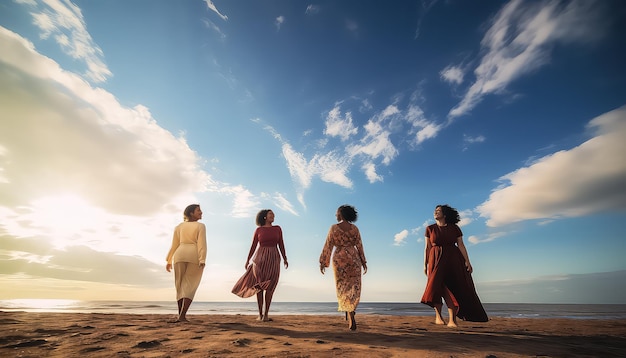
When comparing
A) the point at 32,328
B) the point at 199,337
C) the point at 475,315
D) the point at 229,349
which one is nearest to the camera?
the point at 229,349

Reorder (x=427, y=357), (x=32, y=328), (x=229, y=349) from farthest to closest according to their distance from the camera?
1. (x=32, y=328)
2. (x=229, y=349)
3. (x=427, y=357)

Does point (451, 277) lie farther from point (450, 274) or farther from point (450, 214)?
point (450, 214)

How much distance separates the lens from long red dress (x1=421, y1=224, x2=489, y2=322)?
6.25 metres

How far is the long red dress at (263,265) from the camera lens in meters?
7.23

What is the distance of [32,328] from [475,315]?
835cm

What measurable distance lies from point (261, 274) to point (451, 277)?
4583mm

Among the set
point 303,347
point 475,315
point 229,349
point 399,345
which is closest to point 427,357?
point 399,345

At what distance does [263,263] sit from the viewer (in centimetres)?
734

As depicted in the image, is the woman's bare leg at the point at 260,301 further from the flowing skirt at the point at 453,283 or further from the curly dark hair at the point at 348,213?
the flowing skirt at the point at 453,283

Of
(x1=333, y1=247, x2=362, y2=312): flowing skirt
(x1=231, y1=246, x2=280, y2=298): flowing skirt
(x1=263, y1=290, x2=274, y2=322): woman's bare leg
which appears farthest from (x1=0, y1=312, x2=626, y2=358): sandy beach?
(x1=231, y1=246, x2=280, y2=298): flowing skirt

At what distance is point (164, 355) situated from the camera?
3336 mm

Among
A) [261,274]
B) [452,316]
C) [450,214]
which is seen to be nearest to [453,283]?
[452,316]

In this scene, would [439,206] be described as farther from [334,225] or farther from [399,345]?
[399,345]

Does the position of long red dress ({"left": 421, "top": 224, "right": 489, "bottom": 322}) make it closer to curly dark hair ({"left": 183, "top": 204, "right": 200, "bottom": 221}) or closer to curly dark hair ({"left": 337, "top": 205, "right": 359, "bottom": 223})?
curly dark hair ({"left": 337, "top": 205, "right": 359, "bottom": 223})
